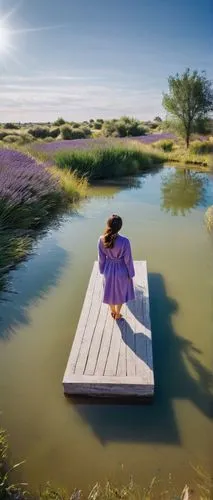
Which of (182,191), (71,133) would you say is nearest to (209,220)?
(182,191)

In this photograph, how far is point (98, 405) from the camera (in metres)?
3.33

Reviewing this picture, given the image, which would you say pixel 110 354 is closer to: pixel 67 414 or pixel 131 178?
pixel 67 414

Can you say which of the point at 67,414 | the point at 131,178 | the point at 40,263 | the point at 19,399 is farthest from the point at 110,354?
the point at 131,178

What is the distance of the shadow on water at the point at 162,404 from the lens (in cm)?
307

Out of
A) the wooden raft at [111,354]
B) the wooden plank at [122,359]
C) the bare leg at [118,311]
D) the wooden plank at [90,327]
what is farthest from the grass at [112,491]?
the bare leg at [118,311]

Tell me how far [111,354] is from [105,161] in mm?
11288

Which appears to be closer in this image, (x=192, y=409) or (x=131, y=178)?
(x=192, y=409)

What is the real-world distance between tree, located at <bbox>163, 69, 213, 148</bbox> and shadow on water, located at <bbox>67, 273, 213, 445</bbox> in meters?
18.4

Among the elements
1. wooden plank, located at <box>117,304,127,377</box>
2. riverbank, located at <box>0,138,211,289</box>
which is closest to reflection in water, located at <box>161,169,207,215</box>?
riverbank, located at <box>0,138,211,289</box>

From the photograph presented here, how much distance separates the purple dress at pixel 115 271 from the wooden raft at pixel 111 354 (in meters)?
0.29

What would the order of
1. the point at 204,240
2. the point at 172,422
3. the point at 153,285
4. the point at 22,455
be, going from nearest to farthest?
the point at 22,455 → the point at 172,422 → the point at 153,285 → the point at 204,240

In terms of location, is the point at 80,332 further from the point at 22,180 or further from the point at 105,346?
the point at 22,180

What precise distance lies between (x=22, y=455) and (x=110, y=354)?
110 centimetres

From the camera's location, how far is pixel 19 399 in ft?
11.4
